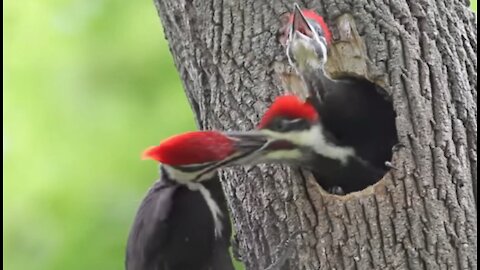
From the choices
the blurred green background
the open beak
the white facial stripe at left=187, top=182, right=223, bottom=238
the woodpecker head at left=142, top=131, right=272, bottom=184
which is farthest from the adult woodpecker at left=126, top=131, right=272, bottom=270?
the blurred green background

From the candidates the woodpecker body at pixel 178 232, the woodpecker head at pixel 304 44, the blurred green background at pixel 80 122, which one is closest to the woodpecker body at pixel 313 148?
the woodpecker head at pixel 304 44

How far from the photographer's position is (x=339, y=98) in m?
Answer: 2.91

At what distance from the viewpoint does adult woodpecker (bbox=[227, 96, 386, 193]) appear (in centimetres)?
264

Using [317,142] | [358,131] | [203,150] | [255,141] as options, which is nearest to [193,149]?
[203,150]

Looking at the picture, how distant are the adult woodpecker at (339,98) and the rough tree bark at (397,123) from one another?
0.08 metres

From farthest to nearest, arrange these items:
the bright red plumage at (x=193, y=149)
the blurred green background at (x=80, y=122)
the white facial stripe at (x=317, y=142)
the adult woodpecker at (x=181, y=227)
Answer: the blurred green background at (x=80, y=122) → the adult woodpecker at (x=181, y=227) → the white facial stripe at (x=317, y=142) → the bright red plumage at (x=193, y=149)

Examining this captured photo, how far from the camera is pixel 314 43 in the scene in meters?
2.74

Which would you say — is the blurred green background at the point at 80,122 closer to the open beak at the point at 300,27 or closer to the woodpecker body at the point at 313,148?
the woodpecker body at the point at 313,148

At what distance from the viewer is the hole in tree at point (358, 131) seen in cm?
287

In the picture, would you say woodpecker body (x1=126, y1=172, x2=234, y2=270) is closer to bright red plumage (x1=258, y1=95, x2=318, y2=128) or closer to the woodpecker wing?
the woodpecker wing

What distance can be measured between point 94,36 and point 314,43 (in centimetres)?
258

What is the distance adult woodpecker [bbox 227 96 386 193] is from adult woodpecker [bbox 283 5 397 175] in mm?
28

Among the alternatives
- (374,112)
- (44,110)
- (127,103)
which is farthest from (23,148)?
(374,112)

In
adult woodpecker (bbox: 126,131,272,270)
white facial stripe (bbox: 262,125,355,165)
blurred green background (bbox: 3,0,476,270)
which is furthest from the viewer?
blurred green background (bbox: 3,0,476,270)
